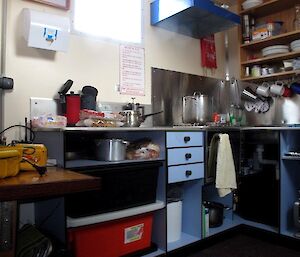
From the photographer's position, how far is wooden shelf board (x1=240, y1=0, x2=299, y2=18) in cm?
295

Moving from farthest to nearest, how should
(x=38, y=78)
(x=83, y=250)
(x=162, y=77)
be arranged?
(x=162, y=77)
(x=38, y=78)
(x=83, y=250)

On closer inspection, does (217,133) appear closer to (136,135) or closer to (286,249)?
(136,135)

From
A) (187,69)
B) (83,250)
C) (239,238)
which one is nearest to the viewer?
(83,250)

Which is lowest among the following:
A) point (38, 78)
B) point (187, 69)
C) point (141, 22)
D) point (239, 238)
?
point (239, 238)

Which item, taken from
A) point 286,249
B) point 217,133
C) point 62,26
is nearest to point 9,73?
point 62,26

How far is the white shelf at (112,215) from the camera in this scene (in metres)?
1.57

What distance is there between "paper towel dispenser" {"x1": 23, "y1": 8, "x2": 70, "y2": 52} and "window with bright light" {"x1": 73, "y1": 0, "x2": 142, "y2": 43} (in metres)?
0.24

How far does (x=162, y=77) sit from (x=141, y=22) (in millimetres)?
528

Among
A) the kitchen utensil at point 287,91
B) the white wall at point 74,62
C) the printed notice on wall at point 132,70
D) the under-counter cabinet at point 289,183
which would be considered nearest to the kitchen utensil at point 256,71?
the kitchen utensil at point 287,91

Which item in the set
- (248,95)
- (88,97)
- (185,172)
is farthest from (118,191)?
(248,95)

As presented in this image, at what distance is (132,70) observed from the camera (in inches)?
98.0

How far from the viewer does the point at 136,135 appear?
92.1 inches

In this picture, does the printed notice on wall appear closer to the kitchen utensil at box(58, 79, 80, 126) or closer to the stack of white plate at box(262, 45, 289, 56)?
the kitchen utensil at box(58, 79, 80, 126)

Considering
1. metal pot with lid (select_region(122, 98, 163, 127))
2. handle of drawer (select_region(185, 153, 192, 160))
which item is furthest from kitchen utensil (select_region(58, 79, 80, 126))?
handle of drawer (select_region(185, 153, 192, 160))
